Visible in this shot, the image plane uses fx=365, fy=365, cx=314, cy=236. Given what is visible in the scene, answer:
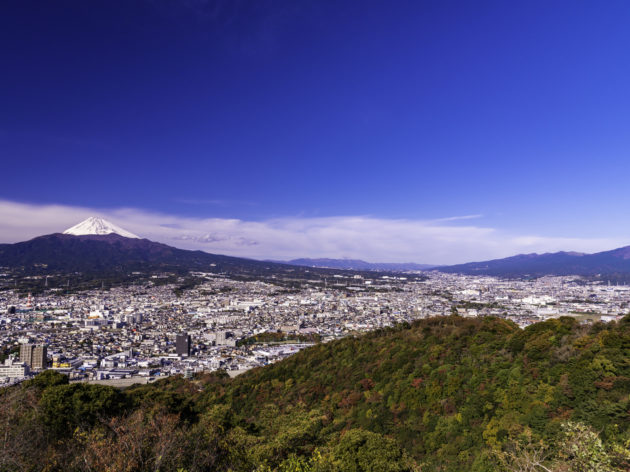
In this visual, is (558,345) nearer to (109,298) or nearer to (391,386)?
(391,386)

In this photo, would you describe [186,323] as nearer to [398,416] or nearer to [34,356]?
[34,356]

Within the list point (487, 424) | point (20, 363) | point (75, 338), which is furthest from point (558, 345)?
point (75, 338)

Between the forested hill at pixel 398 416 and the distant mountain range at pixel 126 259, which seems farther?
the distant mountain range at pixel 126 259

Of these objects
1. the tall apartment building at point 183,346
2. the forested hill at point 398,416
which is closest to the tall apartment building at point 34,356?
the tall apartment building at point 183,346

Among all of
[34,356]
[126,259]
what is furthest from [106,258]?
[34,356]

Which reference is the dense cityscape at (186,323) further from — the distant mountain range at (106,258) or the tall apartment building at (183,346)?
the distant mountain range at (106,258)
